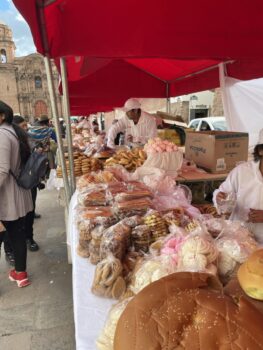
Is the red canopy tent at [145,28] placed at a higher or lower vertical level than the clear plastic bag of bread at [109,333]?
higher

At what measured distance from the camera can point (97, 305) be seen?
1180mm

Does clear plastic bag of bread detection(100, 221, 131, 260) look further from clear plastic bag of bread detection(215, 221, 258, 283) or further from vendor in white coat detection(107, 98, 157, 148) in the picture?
vendor in white coat detection(107, 98, 157, 148)

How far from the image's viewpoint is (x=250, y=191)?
217 cm

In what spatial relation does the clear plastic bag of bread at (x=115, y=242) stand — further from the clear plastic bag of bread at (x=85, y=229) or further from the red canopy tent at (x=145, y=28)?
the red canopy tent at (x=145, y=28)

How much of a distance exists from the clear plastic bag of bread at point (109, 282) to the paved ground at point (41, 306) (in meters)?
1.37

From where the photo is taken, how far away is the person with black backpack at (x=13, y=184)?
2.46 m

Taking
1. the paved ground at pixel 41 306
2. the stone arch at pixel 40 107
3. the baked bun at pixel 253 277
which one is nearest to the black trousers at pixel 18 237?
the paved ground at pixel 41 306

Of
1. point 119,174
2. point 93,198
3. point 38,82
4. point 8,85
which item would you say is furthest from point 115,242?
point 38,82

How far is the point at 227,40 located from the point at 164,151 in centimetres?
124

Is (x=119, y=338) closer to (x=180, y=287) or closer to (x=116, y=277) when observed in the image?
(x=180, y=287)

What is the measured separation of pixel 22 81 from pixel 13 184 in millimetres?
42890

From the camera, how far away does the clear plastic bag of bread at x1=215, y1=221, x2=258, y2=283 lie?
1163mm

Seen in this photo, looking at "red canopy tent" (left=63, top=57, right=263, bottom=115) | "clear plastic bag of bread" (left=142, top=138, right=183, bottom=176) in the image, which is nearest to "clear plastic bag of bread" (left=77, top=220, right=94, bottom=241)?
"clear plastic bag of bread" (left=142, top=138, right=183, bottom=176)

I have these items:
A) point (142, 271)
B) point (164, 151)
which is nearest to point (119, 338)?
point (142, 271)
